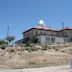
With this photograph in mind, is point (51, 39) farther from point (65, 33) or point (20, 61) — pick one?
point (20, 61)

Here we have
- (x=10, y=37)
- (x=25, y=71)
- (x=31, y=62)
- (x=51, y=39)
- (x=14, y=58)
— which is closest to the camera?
(x=25, y=71)

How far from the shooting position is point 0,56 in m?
48.0

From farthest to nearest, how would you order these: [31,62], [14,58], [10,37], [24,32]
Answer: [24,32]
[10,37]
[14,58]
[31,62]

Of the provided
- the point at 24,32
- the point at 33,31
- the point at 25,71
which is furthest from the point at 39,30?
the point at 25,71

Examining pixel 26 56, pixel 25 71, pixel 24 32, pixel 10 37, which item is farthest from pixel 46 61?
pixel 24 32

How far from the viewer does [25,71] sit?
94.1ft

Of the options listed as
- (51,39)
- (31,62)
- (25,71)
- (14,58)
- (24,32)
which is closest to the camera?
(25,71)

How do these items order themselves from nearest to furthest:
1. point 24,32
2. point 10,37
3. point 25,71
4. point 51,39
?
1. point 25,71
2. point 51,39
3. point 10,37
4. point 24,32

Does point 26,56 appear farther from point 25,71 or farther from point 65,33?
point 65,33

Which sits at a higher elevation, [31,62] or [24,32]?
[24,32]

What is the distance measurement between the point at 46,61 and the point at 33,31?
56.8m

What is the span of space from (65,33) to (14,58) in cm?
5537

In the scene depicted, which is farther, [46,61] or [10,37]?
[10,37]

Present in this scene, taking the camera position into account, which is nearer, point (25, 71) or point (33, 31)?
point (25, 71)
